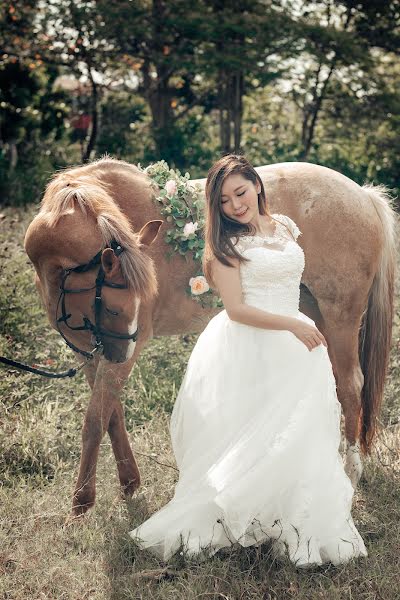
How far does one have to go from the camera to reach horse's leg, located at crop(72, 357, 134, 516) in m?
3.67

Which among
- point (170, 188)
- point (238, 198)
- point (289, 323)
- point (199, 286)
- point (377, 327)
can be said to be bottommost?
point (377, 327)

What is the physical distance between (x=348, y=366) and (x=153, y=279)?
4.71 ft

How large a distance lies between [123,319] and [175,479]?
98cm

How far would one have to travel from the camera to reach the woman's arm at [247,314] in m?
3.19

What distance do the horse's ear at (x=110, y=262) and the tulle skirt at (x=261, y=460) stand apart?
0.60 m

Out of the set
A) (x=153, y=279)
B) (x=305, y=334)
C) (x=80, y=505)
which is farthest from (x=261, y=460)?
(x=80, y=505)

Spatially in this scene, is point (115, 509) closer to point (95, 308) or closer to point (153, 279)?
point (95, 308)

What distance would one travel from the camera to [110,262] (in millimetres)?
3381

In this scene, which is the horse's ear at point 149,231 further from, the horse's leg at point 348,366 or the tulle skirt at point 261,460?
the horse's leg at point 348,366

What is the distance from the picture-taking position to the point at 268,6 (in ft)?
35.5

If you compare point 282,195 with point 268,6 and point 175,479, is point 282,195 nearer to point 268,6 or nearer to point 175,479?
point 175,479

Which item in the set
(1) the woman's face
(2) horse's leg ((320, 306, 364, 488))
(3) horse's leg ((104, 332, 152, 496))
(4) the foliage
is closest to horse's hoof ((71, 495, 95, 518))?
(3) horse's leg ((104, 332, 152, 496))

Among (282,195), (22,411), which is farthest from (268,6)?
(22,411)

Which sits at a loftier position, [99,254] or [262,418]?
[99,254]
